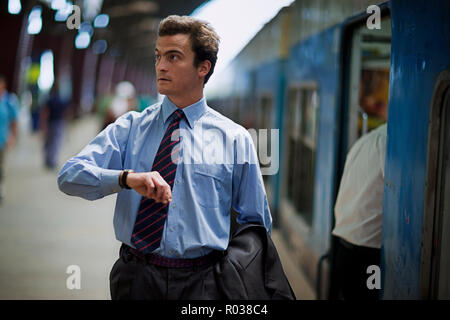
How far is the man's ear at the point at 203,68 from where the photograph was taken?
6.55 feet

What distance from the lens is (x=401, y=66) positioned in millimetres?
2561

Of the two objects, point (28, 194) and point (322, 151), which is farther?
point (28, 194)

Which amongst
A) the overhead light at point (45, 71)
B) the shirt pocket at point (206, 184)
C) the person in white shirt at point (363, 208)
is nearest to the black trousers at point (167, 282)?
the shirt pocket at point (206, 184)

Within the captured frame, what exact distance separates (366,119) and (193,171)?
206 centimetres

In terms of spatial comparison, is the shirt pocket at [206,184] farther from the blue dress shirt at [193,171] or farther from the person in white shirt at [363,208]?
the person in white shirt at [363,208]

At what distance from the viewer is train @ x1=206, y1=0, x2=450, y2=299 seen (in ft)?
7.61

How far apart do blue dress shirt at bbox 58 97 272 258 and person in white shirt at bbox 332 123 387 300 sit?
38.8 inches

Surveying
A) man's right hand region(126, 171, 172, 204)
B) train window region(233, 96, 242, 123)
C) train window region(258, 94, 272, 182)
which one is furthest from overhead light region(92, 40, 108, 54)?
man's right hand region(126, 171, 172, 204)

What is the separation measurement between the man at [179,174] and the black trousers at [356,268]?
117 centimetres

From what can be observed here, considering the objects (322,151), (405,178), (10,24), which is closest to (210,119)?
(405,178)

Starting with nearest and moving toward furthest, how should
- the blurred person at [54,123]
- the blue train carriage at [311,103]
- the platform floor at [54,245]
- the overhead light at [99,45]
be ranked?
the blue train carriage at [311,103], the platform floor at [54,245], the overhead light at [99,45], the blurred person at [54,123]

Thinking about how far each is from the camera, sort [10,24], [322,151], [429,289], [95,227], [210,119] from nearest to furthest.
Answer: [210,119]
[429,289]
[322,151]
[95,227]
[10,24]

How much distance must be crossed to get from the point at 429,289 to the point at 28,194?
7372mm
